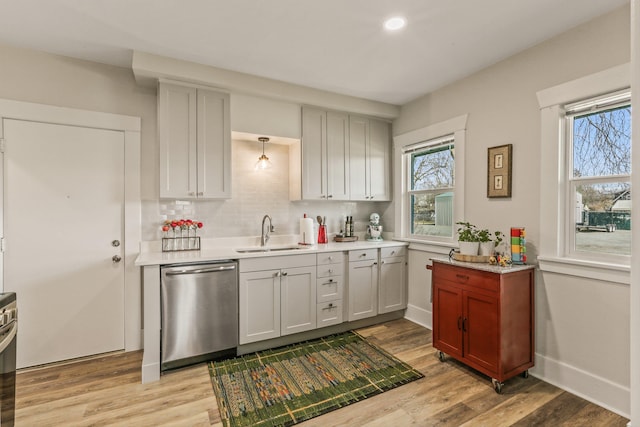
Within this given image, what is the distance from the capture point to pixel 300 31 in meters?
2.34

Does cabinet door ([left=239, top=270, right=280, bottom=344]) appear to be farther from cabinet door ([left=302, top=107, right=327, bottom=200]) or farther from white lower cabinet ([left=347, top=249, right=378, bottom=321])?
cabinet door ([left=302, top=107, right=327, bottom=200])

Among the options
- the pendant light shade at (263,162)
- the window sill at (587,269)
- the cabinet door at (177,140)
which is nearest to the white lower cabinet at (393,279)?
the window sill at (587,269)

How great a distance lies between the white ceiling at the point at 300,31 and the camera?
2055 millimetres

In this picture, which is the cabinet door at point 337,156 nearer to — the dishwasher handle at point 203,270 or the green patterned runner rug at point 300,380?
the dishwasher handle at point 203,270

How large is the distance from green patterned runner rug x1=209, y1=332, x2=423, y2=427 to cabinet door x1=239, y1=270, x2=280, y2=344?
195mm

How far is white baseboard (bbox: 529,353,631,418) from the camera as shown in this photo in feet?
6.78

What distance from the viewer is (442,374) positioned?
2.56 metres

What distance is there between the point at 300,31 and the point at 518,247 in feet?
7.80

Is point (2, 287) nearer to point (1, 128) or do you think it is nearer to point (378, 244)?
point (1, 128)

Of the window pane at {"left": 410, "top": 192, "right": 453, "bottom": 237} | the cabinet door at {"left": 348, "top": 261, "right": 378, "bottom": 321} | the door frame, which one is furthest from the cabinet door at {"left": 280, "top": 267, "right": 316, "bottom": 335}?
the window pane at {"left": 410, "top": 192, "right": 453, "bottom": 237}

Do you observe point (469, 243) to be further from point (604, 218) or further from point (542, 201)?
point (604, 218)

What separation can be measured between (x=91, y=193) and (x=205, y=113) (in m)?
1.25

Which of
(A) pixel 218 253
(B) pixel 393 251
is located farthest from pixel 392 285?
(A) pixel 218 253

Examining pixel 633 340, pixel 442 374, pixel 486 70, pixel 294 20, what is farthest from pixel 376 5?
pixel 442 374
